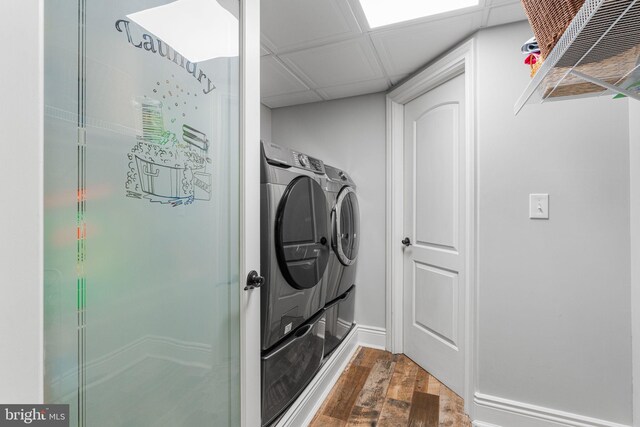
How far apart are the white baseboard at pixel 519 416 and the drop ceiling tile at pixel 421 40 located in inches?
82.5

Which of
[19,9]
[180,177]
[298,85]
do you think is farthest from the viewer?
[298,85]

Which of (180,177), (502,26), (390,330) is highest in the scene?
(502,26)

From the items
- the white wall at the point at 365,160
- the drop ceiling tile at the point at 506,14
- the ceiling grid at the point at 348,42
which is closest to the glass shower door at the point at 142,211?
the ceiling grid at the point at 348,42

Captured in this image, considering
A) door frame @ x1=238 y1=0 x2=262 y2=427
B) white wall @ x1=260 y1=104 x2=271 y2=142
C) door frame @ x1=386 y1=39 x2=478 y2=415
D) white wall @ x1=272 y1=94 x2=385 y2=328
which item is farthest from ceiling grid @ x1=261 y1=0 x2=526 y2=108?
door frame @ x1=238 y1=0 x2=262 y2=427

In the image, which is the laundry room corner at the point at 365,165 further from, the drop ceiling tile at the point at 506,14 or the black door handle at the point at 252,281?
the black door handle at the point at 252,281

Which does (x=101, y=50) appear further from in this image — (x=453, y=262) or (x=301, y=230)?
(x=453, y=262)

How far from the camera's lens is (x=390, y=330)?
254cm

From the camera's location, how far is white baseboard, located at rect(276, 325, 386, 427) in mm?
1562

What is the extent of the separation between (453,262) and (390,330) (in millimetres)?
924

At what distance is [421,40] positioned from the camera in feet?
5.92

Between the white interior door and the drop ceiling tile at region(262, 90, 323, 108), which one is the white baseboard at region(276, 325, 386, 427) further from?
the drop ceiling tile at region(262, 90, 323, 108)

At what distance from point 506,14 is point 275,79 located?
61.4 inches

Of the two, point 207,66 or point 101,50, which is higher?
point 207,66

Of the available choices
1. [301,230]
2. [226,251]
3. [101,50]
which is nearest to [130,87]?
[101,50]
